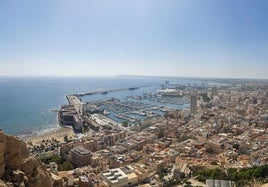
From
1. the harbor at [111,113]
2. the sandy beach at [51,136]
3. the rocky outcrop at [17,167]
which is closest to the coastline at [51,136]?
the sandy beach at [51,136]

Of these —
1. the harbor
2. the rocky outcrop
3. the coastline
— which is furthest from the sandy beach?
the rocky outcrop

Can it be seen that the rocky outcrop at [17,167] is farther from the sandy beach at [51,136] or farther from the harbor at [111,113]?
the harbor at [111,113]

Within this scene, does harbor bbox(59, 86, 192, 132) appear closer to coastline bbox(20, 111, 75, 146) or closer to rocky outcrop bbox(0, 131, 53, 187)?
coastline bbox(20, 111, 75, 146)

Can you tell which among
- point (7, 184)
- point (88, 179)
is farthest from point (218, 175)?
point (7, 184)

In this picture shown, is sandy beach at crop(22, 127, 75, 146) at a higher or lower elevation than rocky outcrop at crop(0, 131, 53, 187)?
lower

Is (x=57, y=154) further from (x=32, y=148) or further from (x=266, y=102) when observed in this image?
(x=266, y=102)

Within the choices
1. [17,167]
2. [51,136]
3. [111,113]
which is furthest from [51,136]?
[17,167]
